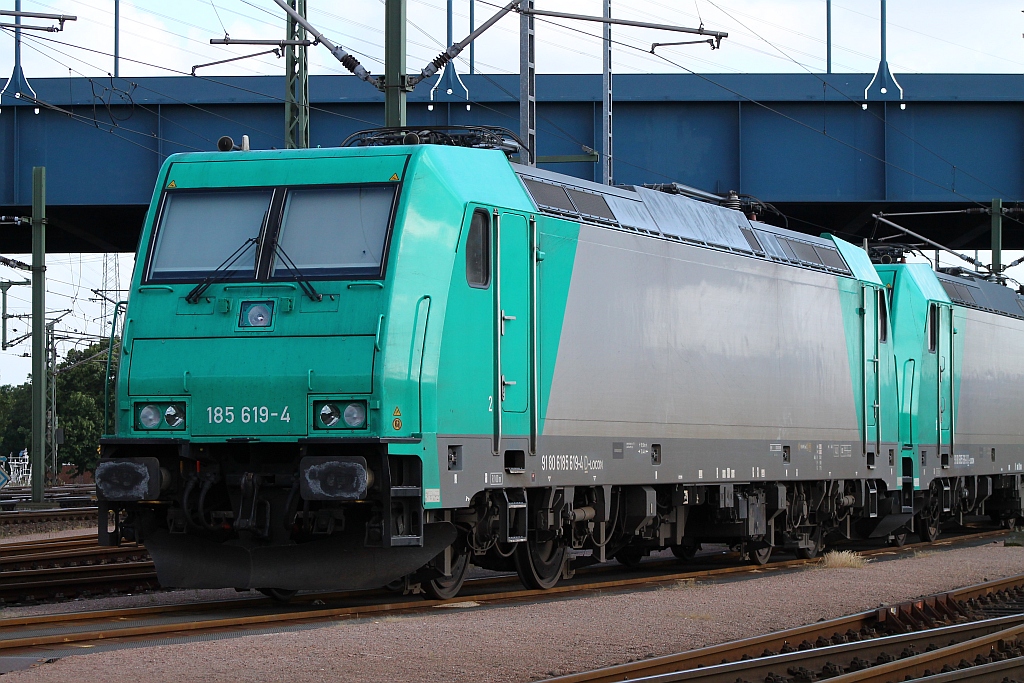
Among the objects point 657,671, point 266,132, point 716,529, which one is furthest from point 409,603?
point 266,132

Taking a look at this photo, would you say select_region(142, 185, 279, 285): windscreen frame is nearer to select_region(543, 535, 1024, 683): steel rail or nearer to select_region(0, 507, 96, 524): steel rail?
select_region(543, 535, 1024, 683): steel rail

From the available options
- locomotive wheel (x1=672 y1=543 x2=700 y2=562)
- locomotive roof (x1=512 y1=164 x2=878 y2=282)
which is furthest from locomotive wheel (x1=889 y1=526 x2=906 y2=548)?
locomotive wheel (x1=672 y1=543 x2=700 y2=562)

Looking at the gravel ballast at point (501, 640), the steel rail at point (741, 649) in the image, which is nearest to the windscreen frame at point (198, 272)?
the gravel ballast at point (501, 640)

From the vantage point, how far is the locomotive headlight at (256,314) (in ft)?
38.1

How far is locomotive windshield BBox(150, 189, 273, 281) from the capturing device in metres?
12.0

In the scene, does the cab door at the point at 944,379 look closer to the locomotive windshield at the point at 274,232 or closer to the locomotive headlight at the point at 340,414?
the locomotive windshield at the point at 274,232

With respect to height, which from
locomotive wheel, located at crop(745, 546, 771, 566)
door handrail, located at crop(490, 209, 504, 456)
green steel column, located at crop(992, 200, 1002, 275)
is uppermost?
green steel column, located at crop(992, 200, 1002, 275)

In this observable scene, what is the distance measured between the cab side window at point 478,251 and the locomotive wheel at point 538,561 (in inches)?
105

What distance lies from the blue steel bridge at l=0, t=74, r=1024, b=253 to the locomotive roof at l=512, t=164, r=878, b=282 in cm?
1256

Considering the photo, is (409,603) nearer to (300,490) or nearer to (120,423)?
(300,490)

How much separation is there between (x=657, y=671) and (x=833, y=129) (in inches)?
996

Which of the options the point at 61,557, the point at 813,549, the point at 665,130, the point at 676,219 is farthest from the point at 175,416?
the point at 665,130

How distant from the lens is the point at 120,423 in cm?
1176

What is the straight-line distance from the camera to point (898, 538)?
904 inches
